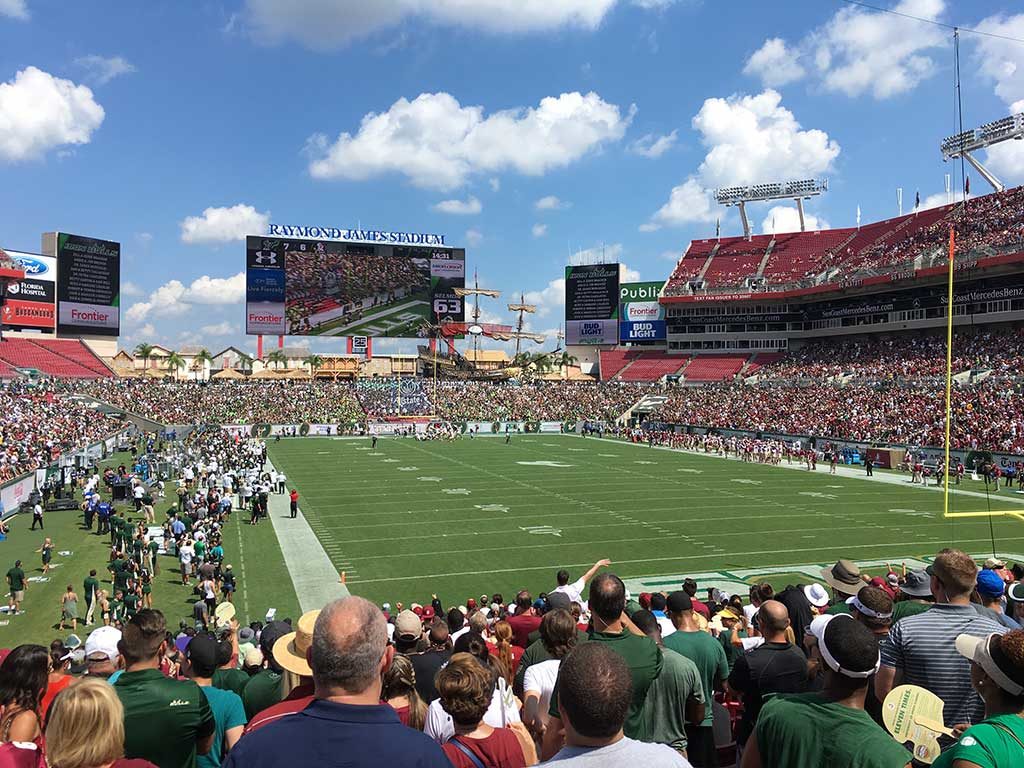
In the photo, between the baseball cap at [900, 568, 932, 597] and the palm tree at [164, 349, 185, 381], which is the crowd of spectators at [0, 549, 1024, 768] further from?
the palm tree at [164, 349, 185, 381]

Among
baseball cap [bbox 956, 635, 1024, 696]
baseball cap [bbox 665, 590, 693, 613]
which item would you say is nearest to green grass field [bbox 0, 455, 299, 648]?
baseball cap [bbox 665, 590, 693, 613]

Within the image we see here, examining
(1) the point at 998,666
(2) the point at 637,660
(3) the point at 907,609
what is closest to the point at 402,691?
(2) the point at 637,660

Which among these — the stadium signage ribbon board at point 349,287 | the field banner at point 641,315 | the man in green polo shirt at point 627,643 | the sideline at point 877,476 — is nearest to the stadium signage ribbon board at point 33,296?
the stadium signage ribbon board at point 349,287

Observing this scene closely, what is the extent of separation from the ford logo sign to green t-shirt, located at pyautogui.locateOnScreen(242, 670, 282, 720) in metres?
77.1

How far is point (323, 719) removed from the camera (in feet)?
7.52

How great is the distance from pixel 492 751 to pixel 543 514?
22.6m

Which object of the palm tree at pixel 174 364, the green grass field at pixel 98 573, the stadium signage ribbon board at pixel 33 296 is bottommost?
the green grass field at pixel 98 573

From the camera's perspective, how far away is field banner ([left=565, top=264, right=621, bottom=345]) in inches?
3430

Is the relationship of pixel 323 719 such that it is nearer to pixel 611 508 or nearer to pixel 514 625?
pixel 514 625

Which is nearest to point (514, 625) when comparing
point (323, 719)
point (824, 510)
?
point (323, 719)

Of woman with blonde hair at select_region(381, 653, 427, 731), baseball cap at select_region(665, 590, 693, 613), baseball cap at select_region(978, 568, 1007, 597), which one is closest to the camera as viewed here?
woman with blonde hair at select_region(381, 653, 427, 731)

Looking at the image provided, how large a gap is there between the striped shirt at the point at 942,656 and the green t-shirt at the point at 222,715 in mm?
3667

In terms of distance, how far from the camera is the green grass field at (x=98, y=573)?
1400 centimetres

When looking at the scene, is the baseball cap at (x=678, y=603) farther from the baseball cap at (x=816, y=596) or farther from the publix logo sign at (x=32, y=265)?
the publix logo sign at (x=32, y=265)
